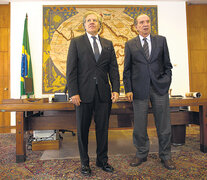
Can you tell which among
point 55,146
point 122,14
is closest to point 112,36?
point 122,14

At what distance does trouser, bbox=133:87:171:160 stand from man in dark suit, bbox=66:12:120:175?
336 mm

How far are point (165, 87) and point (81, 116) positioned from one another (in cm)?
87

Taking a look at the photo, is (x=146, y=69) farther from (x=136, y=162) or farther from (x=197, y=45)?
(x=197, y=45)

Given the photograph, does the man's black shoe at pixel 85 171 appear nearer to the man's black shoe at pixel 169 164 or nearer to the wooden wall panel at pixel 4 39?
the man's black shoe at pixel 169 164

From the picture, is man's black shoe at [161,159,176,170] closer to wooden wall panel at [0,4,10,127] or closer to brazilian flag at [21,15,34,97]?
brazilian flag at [21,15,34,97]

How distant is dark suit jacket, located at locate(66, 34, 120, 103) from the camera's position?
4.97 feet

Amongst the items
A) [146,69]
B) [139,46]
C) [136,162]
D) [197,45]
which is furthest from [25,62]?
[197,45]

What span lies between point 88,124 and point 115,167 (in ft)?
1.71

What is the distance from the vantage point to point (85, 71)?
1539mm

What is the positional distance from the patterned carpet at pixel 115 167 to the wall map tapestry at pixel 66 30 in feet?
7.90

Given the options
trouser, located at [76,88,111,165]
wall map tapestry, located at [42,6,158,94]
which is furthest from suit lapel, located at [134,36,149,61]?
wall map tapestry, located at [42,6,158,94]

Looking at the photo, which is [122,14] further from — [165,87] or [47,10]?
[165,87]

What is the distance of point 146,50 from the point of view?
68.2 inches

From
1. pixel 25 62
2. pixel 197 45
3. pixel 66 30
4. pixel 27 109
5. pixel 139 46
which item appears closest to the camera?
pixel 139 46
